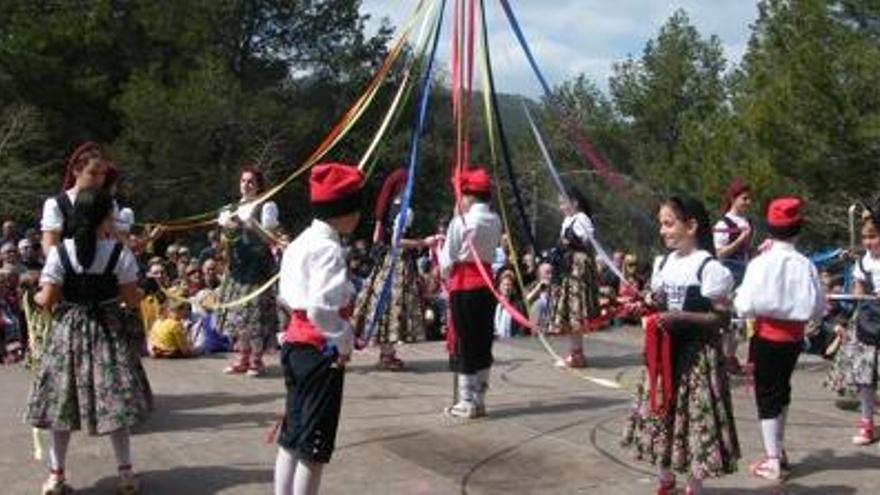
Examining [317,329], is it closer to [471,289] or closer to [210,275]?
[471,289]

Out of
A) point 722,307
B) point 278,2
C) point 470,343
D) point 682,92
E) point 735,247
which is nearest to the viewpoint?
point 722,307

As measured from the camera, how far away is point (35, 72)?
34.6 metres

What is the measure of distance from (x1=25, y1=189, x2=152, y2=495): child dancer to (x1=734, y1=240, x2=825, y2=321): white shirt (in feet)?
10.8

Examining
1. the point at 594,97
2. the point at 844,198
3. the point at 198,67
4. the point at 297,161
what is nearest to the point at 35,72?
the point at 198,67

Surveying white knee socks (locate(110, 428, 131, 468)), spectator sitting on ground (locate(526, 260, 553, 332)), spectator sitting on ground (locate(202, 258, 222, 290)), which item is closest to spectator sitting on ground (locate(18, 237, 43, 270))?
spectator sitting on ground (locate(202, 258, 222, 290))

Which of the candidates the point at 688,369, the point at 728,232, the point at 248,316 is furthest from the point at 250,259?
the point at 688,369

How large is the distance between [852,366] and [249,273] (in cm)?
446

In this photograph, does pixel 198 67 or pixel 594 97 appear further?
pixel 594 97

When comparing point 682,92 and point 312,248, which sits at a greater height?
point 682,92

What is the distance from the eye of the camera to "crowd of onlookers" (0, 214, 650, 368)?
1012 centimetres

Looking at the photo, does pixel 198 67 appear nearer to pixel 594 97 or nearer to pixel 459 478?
pixel 594 97

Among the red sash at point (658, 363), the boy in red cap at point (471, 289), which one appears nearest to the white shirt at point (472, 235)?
the boy in red cap at point (471, 289)

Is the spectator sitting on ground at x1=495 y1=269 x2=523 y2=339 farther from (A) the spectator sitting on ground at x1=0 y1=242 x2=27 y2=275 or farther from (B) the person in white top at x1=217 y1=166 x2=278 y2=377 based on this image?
(A) the spectator sitting on ground at x1=0 y1=242 x2=27 y2=275

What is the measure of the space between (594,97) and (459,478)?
51.2 metres
